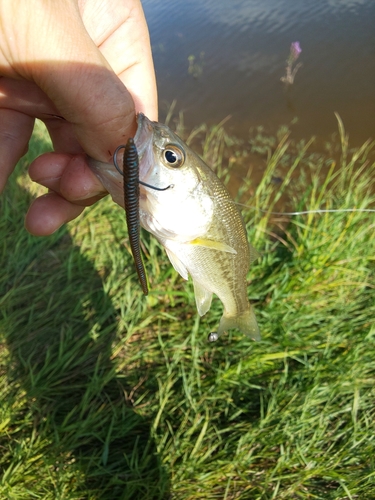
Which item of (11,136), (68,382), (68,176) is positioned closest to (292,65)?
(11,136)

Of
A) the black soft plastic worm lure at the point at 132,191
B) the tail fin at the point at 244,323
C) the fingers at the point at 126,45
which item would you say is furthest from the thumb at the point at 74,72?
the tail fin at the point at 244,323

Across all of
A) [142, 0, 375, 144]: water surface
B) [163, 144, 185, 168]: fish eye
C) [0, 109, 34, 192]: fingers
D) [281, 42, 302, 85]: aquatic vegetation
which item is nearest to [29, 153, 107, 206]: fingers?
[0, 109, 34, 192]: fingers

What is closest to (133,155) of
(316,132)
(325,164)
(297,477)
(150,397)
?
(150,397)

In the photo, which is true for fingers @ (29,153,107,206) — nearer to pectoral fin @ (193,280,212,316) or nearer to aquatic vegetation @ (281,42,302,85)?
pectoral fin @ (193,280,212,316)

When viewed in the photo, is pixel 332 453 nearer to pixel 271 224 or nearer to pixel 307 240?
pixel 307 240

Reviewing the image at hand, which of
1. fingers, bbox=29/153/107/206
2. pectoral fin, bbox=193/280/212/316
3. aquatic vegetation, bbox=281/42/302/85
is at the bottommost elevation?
aquatic vegetation, bbox=281/42/302/85

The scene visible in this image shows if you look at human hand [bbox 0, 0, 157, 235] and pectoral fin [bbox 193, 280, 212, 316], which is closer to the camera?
human hand [bbox 0, 0, 157, 235]

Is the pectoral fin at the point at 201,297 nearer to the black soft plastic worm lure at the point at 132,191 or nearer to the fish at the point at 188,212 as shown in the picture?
the fish at the point at 188,212
